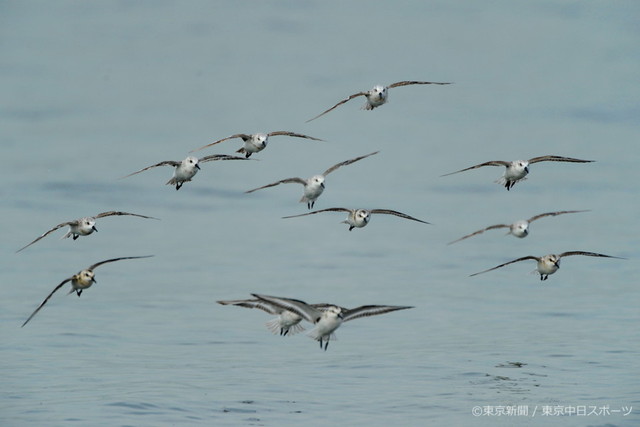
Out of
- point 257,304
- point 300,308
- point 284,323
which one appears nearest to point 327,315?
point 300,308

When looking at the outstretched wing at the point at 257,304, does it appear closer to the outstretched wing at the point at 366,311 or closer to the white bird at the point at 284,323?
the white bird at the point at 284,323

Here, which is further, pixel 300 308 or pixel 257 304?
pixel 257 304

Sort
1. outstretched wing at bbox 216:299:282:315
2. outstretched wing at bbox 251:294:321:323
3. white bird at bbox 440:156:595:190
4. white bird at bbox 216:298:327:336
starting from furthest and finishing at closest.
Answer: white bird at bbox 440:156:595:190 < white bird at bbox 216:298:327:336 < outstretched wing at bbox 216:299:282:315 < outstretched wing at bbox 251:294:321:323

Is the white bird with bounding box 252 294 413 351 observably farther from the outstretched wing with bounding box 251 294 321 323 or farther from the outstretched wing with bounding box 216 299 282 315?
the outstretched wing with bounding box 216 299 282 315

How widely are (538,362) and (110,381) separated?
2411cm

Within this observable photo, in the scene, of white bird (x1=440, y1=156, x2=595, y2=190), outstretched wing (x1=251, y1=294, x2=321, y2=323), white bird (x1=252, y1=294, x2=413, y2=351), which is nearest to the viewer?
→ outstretched wing (x1=251, y1=294, x2=321, y2=323)

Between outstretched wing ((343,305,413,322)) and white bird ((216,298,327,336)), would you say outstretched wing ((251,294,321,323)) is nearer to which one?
outstretched wing ((343,305,413,322))

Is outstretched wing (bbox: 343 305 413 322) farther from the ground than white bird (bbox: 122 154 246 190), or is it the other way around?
white bird (bbox: 122 154 246 190)

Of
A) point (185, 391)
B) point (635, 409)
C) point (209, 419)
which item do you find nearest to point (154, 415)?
point (209, 419)

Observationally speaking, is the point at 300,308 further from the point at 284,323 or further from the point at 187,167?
the point at 187,167

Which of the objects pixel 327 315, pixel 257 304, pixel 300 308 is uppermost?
pixel 257 304

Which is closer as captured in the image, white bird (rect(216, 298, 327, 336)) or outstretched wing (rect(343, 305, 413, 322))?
outstretched wing (rect(343, 305, 413, 322))

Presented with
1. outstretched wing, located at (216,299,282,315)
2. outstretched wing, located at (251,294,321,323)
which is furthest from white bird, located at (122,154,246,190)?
outstretched wing, located at (251,294,321,323)

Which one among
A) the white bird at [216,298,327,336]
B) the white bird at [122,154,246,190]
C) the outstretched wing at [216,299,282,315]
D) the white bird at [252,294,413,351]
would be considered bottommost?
the white bird at [252,294,413,351]
